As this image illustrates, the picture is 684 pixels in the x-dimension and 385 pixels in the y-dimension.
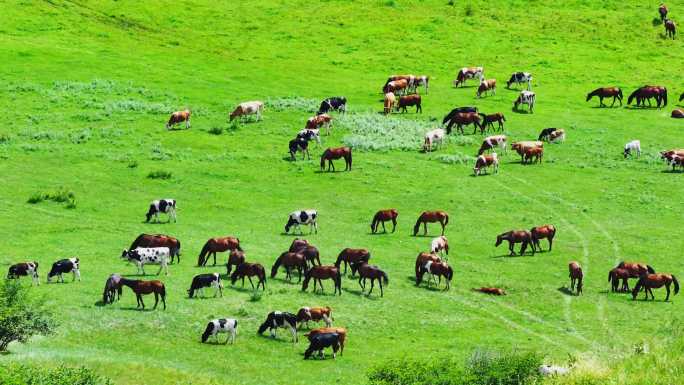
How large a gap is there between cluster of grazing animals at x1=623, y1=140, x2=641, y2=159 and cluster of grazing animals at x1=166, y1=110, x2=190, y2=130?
27.8 m

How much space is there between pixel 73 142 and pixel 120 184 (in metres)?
9.02

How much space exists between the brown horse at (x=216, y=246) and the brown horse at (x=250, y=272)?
147 inches

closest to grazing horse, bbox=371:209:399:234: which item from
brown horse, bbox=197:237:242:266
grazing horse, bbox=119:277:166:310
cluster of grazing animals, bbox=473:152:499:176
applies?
brown horse, bbox=197:237:242:266

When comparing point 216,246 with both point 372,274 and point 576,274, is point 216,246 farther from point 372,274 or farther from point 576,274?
point 576,274

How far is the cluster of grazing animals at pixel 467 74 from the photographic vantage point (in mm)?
88062

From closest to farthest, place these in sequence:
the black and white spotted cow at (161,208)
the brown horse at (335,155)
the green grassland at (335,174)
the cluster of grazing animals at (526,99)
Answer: the green grassland at (335,174) < the black and white spotted cow at (161,208) < the brown horse at (335,155) < the cluster of grazing animals at (526,99)

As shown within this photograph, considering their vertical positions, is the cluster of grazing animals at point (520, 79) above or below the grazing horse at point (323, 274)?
above

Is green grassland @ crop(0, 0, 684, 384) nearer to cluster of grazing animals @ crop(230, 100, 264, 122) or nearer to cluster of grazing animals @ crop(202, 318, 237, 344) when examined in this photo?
cluster of grazing animals @ crop(202, 318, 237, 344)

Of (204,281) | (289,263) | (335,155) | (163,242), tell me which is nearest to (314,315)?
(204,281)

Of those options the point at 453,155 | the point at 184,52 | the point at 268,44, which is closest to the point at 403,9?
the point at 268,44

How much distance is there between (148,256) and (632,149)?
119 feet

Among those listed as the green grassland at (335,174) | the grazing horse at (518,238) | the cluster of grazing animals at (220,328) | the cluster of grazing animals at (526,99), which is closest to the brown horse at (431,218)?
the green grassland at (335,174)

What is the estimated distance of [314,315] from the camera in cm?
4038

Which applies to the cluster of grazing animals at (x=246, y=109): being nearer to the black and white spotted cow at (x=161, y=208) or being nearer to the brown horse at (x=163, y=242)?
the black and white spotted cow at (x=161, y=208)
